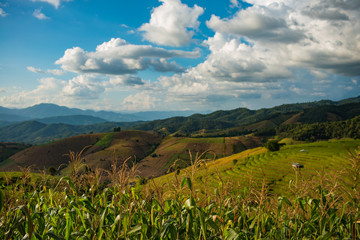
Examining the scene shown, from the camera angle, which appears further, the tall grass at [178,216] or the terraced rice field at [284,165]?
the terraced rice field at [284,165]

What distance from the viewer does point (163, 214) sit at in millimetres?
5316

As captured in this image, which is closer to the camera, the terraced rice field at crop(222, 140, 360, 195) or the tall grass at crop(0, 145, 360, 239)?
the tall grass at crop(0, 145, 360, 239)

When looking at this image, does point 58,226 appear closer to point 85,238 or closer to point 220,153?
point 85,238

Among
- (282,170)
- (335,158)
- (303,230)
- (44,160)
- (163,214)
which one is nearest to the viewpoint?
(163,214)

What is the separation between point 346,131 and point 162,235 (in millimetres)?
249988

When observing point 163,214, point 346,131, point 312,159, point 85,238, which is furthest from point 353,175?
point 346,131

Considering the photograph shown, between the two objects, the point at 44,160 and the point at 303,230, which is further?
the point at 44,160

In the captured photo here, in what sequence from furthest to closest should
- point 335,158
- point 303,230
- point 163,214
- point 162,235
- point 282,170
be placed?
point 335,158
point 282,170
point 303,230
point 163,214
point 162,235

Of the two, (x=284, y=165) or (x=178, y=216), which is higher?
(x=178, y=216)

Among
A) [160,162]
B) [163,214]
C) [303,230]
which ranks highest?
[163,214]

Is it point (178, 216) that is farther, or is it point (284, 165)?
point (284, 165)

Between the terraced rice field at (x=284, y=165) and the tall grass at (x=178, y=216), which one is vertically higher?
the tall grass at (x=178, y=216)

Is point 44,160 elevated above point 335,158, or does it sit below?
below

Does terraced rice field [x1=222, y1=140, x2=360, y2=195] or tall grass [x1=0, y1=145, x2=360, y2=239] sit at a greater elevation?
tall grass [x1=0, y1=145, x2=360, y2=239]
